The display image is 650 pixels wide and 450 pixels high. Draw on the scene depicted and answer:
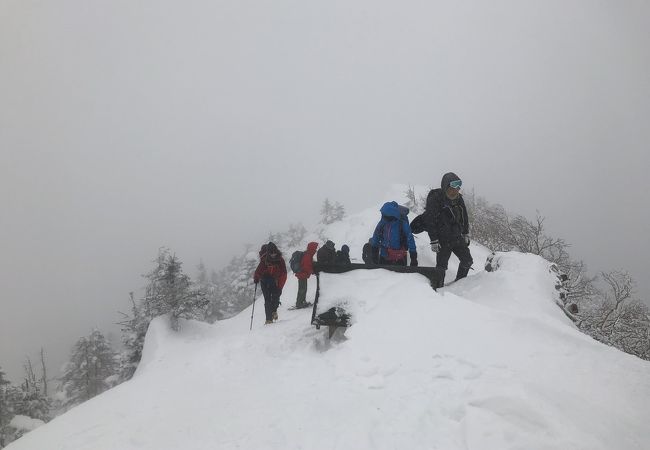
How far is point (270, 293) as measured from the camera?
31.5 feet

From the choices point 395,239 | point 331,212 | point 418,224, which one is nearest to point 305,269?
point 395,239

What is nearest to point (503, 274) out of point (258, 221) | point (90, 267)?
point (258, 221)

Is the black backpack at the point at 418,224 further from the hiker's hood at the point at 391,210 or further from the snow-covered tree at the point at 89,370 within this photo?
the snow-covered tree at the point at 89,370

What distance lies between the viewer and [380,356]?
4.33m

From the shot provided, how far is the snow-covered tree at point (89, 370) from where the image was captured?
27.6 m

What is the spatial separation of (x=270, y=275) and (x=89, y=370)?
27.2 m

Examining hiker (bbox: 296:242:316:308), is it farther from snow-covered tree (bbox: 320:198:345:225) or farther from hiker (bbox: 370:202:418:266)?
snow-covered tree (bbox: 320:198:345:225)

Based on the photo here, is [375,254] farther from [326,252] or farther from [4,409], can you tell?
[4,409]

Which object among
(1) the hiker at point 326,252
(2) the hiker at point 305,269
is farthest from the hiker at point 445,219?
(2) the hiker at point 305,269

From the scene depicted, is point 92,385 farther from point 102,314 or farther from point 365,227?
point 102,314

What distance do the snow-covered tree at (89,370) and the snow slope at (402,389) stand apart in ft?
90.7

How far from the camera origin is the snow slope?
2.91 meters

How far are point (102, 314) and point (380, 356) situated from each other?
144 m

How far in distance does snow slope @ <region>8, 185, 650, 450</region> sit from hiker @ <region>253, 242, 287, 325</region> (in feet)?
9.75
